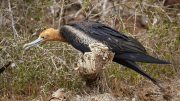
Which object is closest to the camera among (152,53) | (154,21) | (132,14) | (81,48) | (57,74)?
(81,48)

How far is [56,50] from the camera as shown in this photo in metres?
5.58

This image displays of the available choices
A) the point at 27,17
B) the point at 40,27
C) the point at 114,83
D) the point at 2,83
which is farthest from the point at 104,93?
the point at 27,17

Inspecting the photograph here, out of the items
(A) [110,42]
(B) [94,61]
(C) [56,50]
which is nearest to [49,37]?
(C) [56,50]

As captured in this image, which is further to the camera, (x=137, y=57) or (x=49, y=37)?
(x=49, y=37)


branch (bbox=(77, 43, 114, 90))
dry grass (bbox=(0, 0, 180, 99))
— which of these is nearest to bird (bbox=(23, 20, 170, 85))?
branch (bbox=(77, 43, 114, 90))

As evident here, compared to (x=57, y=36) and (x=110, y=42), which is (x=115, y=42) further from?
(x=57, y=36)

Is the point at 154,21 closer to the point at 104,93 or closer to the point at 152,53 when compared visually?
the point at 152,53

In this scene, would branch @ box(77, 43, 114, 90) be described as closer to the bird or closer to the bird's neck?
the bird

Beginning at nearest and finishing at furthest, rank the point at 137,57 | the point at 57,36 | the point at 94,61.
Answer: the point at 94,61 < the point at 137,57 < the point at 57,36

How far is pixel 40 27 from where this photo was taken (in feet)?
19.9

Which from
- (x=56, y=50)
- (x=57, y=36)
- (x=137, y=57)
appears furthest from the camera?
(x=56, y=50)

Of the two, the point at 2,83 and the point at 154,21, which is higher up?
Result: the point at 154,21

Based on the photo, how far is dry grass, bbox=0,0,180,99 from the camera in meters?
5.16

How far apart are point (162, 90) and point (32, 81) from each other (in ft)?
4.31
